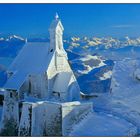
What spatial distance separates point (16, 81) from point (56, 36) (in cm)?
256

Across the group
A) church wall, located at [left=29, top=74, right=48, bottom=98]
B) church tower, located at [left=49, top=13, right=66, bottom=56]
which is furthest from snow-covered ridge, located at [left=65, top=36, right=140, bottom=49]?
church wall, located at [left=29, top=74, right=48, bottom=98]

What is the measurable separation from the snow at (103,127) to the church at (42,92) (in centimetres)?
51

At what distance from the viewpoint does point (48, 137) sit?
26109 millimetres

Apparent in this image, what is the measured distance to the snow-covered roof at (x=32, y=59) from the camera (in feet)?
97.2

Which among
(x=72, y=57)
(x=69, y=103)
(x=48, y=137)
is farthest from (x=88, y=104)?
(x=72, y=57)

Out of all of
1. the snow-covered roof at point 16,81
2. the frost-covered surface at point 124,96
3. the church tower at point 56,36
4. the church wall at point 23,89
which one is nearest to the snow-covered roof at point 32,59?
the snow-covered roof at point 16,81

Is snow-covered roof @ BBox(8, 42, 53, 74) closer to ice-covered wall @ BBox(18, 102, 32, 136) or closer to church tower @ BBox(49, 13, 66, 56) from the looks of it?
church tower @ BBox(49, 13, 66, 56)

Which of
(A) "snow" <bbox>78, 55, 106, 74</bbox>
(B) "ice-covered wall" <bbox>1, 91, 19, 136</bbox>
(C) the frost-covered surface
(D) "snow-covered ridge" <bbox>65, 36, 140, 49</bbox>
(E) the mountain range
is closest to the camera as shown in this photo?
(C) the frost-covered surface

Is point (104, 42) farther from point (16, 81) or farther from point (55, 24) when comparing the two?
point (16, 81)

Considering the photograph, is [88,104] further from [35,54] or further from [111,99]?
[35,54]

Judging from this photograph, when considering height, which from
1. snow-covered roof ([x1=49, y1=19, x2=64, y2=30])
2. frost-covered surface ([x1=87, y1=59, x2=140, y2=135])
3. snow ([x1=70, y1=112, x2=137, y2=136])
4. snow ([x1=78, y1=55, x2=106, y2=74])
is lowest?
snow ([x1=70, y1=112, x2=137, y2=136])

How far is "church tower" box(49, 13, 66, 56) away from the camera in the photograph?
29172 mm

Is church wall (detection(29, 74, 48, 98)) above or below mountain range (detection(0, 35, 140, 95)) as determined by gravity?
below

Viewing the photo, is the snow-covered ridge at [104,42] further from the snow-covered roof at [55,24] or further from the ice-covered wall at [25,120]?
the ice-covered wall at [25,120]
